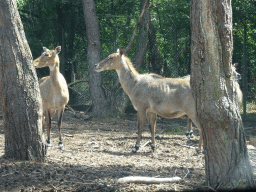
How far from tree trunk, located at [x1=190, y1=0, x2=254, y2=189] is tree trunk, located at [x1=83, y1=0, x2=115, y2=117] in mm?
8057

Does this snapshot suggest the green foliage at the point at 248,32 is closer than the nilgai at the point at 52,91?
No

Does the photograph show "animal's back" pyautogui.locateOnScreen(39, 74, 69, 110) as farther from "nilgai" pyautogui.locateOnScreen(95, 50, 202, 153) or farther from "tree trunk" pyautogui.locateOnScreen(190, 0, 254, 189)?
"tree trunk" pyautogui.locateOnScreen(190, 0, 254, 189)

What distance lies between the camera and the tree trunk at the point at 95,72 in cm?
1190

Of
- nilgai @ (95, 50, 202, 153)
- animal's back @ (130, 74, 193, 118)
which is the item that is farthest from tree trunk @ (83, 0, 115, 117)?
animal's back @ (130, 74, 193, 118)

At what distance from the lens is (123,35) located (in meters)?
13.0

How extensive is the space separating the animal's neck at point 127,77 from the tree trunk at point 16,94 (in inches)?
131

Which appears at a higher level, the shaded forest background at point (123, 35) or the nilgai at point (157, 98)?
the shaded forest background at point (123, 35)

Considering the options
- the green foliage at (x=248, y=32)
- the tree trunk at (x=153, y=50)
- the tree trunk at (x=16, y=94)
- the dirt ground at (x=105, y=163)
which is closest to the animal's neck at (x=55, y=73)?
the dirt ground at (x=105, y=163)

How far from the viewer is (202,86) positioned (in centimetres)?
418

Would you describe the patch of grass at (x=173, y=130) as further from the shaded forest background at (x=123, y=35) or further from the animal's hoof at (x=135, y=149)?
the animal's hoof at (x=135, y=149)

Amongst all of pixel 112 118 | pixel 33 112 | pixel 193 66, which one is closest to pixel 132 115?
pixel 112 118

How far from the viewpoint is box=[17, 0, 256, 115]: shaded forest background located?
450 inches

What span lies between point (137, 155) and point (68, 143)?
1.80m

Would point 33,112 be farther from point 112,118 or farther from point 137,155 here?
point 112,118
